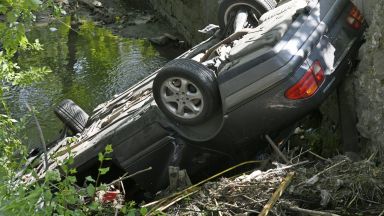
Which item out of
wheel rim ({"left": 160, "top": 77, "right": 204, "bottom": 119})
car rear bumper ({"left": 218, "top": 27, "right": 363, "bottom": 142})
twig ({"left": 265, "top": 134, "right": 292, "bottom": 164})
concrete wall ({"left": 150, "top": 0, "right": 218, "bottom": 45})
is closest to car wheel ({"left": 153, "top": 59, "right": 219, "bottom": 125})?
wheel rim ({"left": 160, "top": 77, "right": 204, "bottom": 119})

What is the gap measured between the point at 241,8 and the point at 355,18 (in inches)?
54.4

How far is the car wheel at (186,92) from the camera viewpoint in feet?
14.1

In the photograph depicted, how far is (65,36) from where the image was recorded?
13836 mm

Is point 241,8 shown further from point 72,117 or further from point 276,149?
point 72,117

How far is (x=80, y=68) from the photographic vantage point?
11.5 meters

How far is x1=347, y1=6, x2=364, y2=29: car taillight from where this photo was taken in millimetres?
4773

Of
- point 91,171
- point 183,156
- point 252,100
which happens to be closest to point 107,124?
point 91,171

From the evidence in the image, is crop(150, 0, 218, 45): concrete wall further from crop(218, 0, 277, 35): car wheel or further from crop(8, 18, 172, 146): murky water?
crop(218, 0, 277, 35): car wheel

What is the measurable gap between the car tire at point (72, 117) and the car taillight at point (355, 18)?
316cm

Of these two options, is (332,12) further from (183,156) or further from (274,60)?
(183,156)

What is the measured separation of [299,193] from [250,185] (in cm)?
35

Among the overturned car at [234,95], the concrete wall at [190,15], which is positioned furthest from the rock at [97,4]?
the overturned car at [234,95]

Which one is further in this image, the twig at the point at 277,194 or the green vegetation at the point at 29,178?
the twig at the point at 277,194

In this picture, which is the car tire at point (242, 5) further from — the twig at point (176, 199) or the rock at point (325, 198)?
the rock at point (325, 198)
